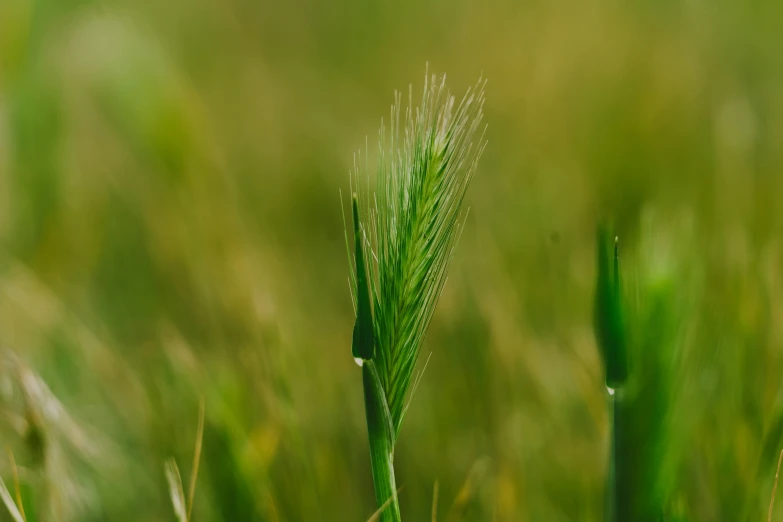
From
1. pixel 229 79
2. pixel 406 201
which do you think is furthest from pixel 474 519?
pixel 229 79

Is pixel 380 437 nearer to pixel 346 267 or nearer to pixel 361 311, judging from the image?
pixel 361 311

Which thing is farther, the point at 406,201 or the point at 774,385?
the point at 774,385

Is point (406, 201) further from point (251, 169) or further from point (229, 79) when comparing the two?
point (229, 79)

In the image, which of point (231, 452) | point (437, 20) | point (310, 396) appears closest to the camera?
point (231, 452)

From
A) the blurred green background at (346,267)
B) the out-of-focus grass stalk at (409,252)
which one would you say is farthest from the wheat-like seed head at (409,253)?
the blurred green background at (346,267)

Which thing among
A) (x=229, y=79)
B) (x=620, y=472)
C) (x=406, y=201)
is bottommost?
(x=620, y=472)
